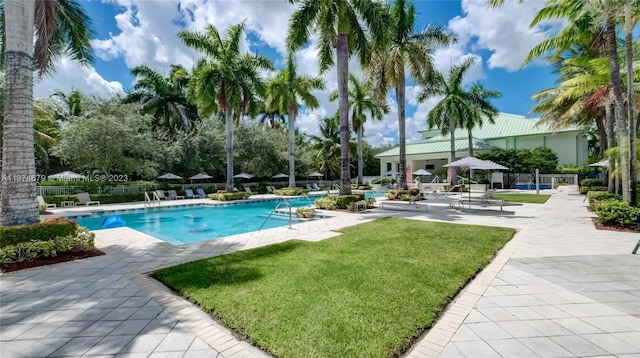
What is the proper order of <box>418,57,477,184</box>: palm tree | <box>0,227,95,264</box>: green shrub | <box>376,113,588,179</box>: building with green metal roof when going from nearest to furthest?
<box>0,227,95,264</box>: green shrub, <box>418,57,477,184</box>: palm tree, <box>376,113,588,179</box>: building with green metal roof

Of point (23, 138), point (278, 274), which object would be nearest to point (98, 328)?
point (278, 274)

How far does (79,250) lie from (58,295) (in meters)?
2.71

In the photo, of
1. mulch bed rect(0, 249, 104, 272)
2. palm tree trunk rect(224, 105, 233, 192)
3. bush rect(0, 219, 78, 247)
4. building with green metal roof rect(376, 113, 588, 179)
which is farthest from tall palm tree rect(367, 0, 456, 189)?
building with green metal roof rect(376, 113, 588, 179)

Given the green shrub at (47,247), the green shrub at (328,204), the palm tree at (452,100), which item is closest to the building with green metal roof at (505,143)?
the palm tree at (452,100)

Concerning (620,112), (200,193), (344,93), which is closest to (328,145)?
(200,193)

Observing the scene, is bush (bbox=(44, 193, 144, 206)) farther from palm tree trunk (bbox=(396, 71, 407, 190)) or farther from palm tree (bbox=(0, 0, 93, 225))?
palm tree trunk (bbox=(396, 71, 407, 190))

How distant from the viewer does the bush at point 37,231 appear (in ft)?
18.4

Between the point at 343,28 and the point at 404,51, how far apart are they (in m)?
5.12

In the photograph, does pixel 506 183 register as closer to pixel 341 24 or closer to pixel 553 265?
pixel 341 24

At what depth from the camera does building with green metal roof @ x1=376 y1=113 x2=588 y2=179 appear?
30.1 metres

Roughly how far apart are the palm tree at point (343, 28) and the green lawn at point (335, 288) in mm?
7937

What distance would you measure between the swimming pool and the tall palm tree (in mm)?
9162

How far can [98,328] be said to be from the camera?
10.6 ft

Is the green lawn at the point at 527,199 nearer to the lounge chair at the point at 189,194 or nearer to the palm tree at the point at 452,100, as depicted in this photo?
the palm tree at the point at 452,100
